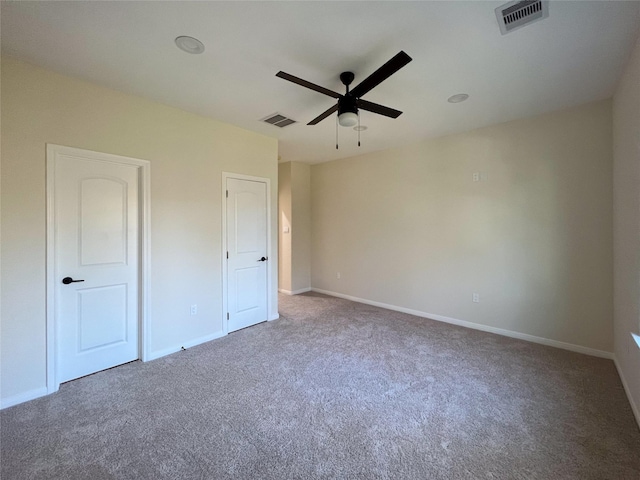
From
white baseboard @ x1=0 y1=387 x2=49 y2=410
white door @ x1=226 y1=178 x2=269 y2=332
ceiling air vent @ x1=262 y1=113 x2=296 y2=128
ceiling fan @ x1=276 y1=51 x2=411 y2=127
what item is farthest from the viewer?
white door @ x1=226 y1=178 x2=269 y2=332

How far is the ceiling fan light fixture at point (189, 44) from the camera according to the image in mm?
1957

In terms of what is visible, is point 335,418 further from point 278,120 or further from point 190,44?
point 278,120

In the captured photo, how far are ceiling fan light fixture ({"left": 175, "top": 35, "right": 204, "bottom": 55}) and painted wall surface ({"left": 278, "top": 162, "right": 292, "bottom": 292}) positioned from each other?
3.54 metres

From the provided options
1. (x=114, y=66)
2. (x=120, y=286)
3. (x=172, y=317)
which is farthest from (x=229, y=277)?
(x=114, y=66)

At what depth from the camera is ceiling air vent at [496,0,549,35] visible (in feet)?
5.44

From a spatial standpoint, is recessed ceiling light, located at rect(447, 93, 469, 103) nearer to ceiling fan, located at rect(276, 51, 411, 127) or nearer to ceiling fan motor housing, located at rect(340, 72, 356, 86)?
ceiling fan, located at rect(276, 51, 411, 127)

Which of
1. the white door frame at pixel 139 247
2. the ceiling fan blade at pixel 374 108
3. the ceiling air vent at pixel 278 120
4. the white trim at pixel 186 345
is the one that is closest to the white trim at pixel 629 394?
the ceiling fan blade at pixel 374 108

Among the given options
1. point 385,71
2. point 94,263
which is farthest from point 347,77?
point 94,263

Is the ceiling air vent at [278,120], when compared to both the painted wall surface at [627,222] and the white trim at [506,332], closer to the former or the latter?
the painted wall surface at [627,222]

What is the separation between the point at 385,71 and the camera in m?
1.83

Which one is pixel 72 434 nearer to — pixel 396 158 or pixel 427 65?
pixel 427 65

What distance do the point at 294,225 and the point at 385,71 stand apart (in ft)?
13.4

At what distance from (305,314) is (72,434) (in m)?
2.95

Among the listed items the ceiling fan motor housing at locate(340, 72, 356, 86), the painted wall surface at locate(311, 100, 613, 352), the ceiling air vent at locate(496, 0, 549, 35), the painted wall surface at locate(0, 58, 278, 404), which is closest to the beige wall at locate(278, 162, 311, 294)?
the painted wall surface at locate(311, 100, 613, 352)
